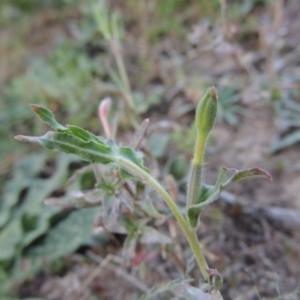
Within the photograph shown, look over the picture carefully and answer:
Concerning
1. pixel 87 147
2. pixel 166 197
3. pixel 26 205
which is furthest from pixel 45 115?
pixel 26 205

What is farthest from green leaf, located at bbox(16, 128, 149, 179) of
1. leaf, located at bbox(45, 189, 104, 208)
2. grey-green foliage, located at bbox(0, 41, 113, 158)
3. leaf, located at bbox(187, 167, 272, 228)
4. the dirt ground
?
grey-green foliage, located at bbox(0, 41, 113, 158)

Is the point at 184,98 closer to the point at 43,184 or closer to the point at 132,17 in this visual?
the point at 43,184

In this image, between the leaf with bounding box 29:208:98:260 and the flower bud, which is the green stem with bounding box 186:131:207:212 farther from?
the leaf with bounding box 29:208:98:260

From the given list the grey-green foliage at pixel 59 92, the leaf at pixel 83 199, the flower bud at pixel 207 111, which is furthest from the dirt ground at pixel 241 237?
the grey-green foliage at pixel 59 92

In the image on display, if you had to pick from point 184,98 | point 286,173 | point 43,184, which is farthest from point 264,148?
point 43,184

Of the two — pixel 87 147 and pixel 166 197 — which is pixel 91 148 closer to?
pixel 87 147
